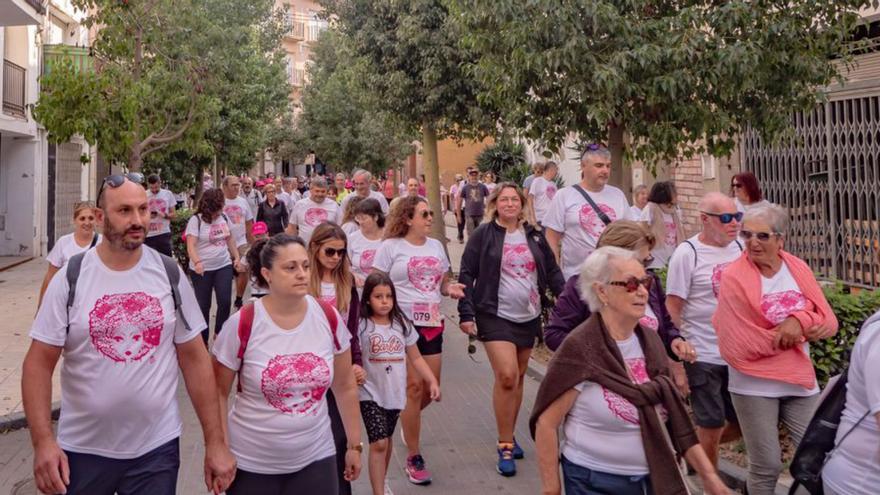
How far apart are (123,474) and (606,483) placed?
1.83 metres

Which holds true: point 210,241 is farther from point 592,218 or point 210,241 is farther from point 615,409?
point 615,409

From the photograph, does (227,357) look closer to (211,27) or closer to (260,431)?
(260,431)

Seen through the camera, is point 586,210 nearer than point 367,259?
Yes

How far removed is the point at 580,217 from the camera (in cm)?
729

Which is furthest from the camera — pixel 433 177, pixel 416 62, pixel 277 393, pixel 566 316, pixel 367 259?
pixel 433 177

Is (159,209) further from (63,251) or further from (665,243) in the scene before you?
(665,243)

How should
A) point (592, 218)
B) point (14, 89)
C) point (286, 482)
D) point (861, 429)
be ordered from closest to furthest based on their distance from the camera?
point (861, 429), point (286, 482), point (592, 218), point (14, 89)

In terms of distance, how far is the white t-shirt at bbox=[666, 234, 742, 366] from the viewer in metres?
5.79

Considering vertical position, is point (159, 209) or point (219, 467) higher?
point (159, 209)

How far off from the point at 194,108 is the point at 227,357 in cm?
1355

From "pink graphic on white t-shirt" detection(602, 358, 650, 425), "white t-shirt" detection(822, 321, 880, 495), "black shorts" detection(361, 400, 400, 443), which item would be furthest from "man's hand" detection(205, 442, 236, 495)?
"white t-shirt" detection(822, 321, 880, 495)

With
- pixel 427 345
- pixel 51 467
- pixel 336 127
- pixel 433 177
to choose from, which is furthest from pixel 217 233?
pixel 336 127

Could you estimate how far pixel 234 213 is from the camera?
12.5 m

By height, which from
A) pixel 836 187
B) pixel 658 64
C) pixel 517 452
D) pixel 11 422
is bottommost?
pixel 517 452
